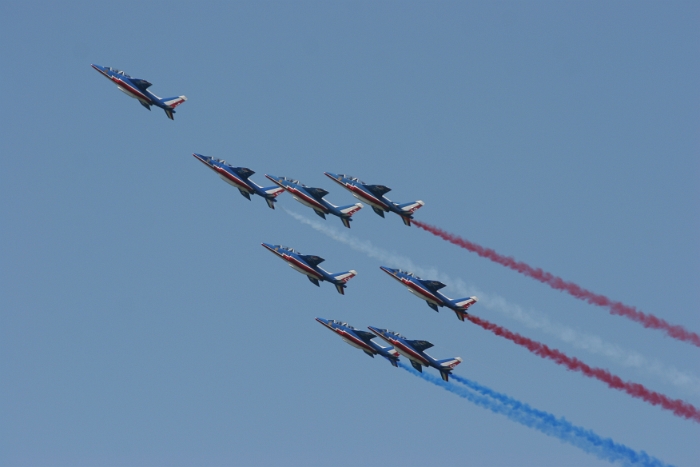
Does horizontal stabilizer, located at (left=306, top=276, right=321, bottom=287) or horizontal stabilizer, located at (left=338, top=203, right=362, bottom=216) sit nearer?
horizontal stabilizer, located at (left=338, top=203, right=362, bottom=216)

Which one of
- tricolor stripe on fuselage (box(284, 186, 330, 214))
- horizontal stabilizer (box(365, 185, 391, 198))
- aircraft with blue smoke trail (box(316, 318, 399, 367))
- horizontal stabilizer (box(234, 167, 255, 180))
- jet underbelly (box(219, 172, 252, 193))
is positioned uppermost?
horizontal stabilizer (box(365, 185, 391, 198))

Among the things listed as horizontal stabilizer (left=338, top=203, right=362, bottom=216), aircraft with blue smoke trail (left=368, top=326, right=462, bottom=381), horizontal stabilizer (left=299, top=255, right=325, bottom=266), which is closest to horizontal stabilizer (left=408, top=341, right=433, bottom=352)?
aircraft with blue smoke trail (left=368, top=326, right=462, bottom=381)

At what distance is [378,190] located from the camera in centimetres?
10981

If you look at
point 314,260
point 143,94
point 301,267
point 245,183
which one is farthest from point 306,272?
point 143,94

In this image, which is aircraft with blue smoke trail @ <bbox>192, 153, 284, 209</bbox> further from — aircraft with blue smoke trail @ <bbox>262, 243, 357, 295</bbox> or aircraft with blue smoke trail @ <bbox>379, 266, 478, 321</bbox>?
aircraft with blue smoke trail @ <bbox>379, 266, 478, 321</bbox>

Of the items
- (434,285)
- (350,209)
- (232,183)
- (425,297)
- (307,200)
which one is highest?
(350,209)

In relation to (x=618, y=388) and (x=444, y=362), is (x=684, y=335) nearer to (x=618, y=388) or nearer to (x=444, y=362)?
(x=618, y=388)

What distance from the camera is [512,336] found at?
106 m

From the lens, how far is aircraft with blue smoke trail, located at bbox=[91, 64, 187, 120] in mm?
113375

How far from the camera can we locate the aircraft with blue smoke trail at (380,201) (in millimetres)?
109875

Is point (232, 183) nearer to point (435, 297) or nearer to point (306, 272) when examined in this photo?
point (306, 272)

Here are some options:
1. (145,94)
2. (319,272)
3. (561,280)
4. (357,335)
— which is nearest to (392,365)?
(357,335)

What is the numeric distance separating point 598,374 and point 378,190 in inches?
1062

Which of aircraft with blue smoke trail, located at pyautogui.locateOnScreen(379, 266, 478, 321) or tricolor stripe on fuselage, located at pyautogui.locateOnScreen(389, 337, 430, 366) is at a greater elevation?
aircraft with blue smoke trail, located at pyautogui.locateOnScreen(379, 266, 478, 321)
